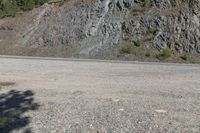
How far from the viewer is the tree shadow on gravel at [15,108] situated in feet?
29.3

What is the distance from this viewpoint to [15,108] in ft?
35.0

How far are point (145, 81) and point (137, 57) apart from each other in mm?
15866

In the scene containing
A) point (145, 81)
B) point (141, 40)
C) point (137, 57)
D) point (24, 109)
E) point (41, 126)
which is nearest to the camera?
point (41, 126)

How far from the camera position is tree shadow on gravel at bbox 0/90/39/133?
8945 millimetres

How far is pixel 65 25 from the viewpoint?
39.8 meters

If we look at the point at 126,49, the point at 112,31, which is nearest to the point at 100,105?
the point at 126,49

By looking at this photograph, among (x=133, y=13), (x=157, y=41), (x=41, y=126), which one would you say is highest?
(x=133, y=13)

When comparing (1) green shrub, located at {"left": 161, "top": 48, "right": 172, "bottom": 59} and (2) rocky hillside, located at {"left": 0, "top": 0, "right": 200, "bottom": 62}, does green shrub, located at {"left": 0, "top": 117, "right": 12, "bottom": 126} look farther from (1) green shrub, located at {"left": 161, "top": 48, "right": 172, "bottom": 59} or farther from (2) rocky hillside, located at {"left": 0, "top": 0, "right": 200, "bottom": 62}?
(1) green shrub, located at {"left": 161, "top": 48, "right": 172, "bottom": 59}

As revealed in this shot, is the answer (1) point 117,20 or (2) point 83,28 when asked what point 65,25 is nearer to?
(2) point 83,28

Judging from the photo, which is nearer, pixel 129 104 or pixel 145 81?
pixel 129 104

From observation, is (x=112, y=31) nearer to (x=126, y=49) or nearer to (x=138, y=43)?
(x=138, y=43)

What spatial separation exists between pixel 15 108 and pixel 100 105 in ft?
8.13

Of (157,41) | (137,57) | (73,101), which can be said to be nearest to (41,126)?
(73,101)

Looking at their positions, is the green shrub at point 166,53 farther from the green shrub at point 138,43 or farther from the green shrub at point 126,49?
the green shrub at point 126,49
